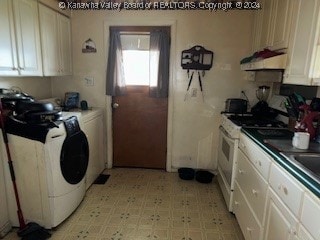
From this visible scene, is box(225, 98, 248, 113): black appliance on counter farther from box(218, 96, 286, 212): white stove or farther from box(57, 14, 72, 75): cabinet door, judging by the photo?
box(57, 14, 72, 75): cabinet door

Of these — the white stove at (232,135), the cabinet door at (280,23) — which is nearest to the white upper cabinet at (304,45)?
the cabinet door at (280,23)

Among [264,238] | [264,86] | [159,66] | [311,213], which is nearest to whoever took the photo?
[311,213]

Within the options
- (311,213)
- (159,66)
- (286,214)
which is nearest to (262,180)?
(286,214)

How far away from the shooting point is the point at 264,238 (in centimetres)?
153

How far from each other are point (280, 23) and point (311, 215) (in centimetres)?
165

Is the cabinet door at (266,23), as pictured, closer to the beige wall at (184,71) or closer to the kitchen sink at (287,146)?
the beige wall at (184,71)

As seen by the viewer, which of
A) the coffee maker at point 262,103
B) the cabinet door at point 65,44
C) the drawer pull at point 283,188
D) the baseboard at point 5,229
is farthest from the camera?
the cabinet door at point 65,44

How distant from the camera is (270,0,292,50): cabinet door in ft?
6.14

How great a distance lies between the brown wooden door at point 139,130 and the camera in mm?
3230

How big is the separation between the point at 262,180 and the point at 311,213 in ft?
1.91

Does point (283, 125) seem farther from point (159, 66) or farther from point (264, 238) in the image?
point (159, 66)

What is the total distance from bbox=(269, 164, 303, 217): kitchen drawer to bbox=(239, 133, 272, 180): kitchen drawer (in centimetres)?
8

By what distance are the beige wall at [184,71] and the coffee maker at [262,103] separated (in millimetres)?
249

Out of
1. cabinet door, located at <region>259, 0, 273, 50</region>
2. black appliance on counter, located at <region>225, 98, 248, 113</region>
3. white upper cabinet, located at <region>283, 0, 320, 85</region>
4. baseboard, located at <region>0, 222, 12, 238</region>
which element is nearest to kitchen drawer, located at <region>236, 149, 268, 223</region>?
white upper cabinet, located at <region>283, 0, 320, 85</region>
